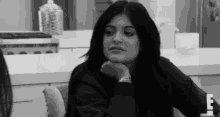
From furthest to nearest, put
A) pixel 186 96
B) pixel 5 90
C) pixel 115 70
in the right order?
pixel 186 96 → pixel 115 70 → pixel 5 90

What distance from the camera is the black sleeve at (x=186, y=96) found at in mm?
1313

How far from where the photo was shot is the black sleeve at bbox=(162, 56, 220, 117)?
1313 millimetres

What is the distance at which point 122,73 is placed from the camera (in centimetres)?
119

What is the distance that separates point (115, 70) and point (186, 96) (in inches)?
11.8

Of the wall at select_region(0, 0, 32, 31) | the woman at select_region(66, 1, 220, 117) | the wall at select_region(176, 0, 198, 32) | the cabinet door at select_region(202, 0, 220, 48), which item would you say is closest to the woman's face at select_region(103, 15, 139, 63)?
the woman at select_region(66, 1, 220, 117)

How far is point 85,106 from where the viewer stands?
1.10 m

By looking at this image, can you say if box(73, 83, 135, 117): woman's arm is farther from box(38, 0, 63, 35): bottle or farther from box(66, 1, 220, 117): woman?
box(38, 0, 63, 35): bottle

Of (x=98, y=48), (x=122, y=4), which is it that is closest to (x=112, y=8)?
(x=122, y=4)

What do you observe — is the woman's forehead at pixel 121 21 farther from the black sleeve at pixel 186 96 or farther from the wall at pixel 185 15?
the wall at pixel 185 15

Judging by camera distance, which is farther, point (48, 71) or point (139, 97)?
point (48, 71)

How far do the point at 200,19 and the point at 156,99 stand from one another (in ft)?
11.0

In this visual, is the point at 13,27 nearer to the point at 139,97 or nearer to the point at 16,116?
the point at 16,116

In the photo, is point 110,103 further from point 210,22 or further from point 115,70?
point 210,22

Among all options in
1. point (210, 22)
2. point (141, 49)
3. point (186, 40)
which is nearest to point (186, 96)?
point (141, 49)
